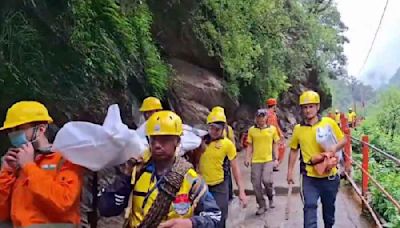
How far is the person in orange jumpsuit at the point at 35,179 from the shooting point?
300cm

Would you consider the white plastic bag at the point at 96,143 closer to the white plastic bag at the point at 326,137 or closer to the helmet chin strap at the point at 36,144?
the helmet chin strap at the point at 36,144

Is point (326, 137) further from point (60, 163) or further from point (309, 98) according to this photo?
point (60, 163)

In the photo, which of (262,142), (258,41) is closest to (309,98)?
(262,142)

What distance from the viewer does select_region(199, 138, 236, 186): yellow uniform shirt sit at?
6.52 m

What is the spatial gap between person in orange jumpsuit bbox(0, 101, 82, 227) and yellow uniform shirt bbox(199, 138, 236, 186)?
3405 millimetres

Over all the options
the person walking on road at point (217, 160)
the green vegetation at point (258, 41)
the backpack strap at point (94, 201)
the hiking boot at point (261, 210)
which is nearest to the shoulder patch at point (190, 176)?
the backpack strap at point (94, 201)

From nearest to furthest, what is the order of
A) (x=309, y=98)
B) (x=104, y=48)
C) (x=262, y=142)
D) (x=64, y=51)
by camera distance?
(x=64, y=51)
(x=309, y=98)
(x=104, y=48)
(x=262, y=142)

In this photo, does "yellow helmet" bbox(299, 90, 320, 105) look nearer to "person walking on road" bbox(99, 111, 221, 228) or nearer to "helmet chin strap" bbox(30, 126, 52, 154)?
"person walking on road" bbox(99, 111, 221, 228)

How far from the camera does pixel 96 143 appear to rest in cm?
298

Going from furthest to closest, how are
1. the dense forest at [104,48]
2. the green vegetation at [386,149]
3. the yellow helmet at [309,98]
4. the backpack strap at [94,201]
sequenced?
the green vegetation at [386,149] → the yellow helmet at [309,98] → the dense forest at [104,48] → the backpack strap at [94,201]

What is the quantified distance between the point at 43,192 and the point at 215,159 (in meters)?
3.77

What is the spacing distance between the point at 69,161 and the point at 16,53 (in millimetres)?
2786

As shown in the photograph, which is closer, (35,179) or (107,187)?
(35,179)

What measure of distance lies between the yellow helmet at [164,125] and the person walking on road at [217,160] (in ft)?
10.9
